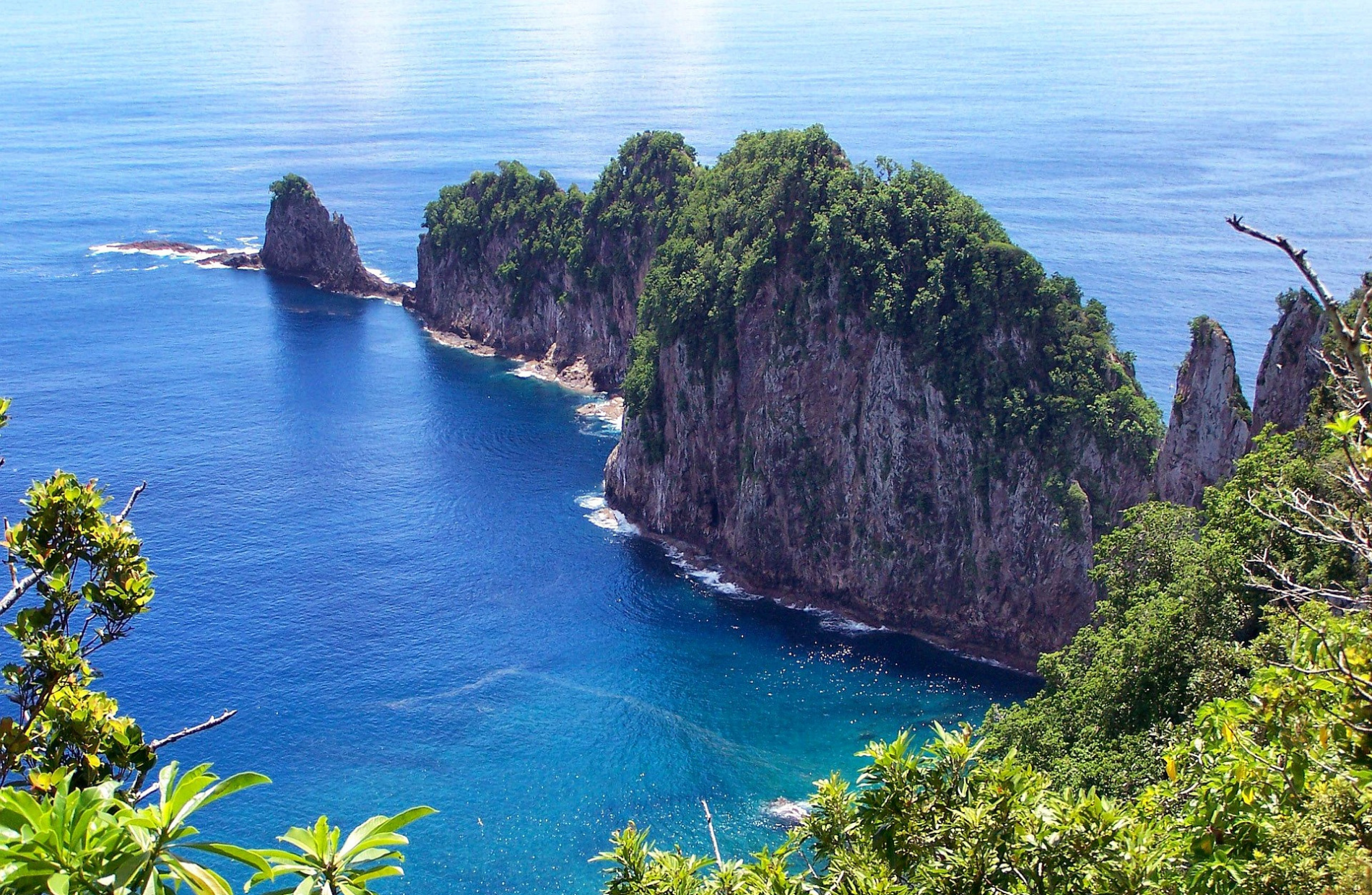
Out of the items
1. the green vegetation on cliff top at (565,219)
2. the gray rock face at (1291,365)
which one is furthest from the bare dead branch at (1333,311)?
the green vegetation on cliff top at (565,219)

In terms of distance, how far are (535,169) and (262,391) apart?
74129 mm

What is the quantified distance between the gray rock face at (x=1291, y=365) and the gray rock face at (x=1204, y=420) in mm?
2496

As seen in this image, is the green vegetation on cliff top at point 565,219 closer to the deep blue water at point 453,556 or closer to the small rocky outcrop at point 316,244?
the deep blue water at point 453,556

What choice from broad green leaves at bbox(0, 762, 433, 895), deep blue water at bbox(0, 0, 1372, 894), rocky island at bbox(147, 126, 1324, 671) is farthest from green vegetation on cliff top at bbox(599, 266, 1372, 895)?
rocky island at bbox(147, 126, 1324, 671)

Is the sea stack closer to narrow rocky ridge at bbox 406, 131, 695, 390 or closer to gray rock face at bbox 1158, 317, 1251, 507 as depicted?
gray rock face at bbox 1158, 317, 1251, 507

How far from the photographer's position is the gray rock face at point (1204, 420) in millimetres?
65438

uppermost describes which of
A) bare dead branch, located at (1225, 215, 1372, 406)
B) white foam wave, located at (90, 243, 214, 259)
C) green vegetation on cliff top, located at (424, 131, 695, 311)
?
green vegetation on cliff top, located at (424, 131, 695, 311)

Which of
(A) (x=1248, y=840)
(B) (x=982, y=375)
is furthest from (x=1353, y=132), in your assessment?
(A) (x=1248, y=840)

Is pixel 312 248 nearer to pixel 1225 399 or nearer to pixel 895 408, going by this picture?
pixel 895 408

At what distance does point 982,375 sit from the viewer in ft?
263

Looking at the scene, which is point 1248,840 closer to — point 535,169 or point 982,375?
point 982,375

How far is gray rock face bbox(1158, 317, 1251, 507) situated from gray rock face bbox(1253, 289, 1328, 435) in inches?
98.3

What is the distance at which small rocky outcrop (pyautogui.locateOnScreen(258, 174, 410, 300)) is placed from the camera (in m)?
156

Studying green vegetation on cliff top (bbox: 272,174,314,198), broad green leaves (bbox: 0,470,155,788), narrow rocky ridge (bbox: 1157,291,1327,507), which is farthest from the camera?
green vegetation on cliff top (bbox: 272,174,314,198)
